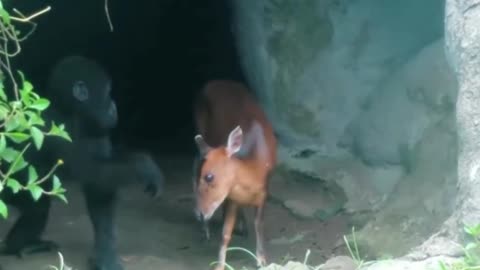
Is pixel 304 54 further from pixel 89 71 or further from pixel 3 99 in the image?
pixel 3 99

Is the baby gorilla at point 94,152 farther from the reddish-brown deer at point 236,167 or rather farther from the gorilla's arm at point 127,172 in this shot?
the reddish-brown deer at point 236,167

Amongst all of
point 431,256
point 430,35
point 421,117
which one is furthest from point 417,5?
point 431,256

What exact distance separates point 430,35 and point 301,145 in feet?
4.55

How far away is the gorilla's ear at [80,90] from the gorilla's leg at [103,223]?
580mm

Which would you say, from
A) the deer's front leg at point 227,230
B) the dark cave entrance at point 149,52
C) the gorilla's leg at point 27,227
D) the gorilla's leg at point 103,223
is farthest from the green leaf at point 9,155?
the dark cave entrance at point 149,52

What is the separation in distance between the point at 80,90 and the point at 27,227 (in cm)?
137

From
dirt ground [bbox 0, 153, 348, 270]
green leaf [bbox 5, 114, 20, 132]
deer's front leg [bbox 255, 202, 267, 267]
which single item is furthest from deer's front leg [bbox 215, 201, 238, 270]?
green leaf [bbox 5, 114, 20, 132]

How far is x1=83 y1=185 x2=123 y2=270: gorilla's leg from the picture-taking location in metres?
7.78

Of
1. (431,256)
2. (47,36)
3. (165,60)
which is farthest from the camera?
(165,60)

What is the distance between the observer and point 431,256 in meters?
6.08

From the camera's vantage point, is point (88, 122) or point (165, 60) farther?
point (165, 60)

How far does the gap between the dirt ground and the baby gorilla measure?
0.56m

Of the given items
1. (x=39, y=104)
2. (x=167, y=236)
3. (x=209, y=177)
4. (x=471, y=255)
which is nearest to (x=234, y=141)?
(x=209, y=177)

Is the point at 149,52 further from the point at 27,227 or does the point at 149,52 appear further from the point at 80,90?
the point at 80,90
